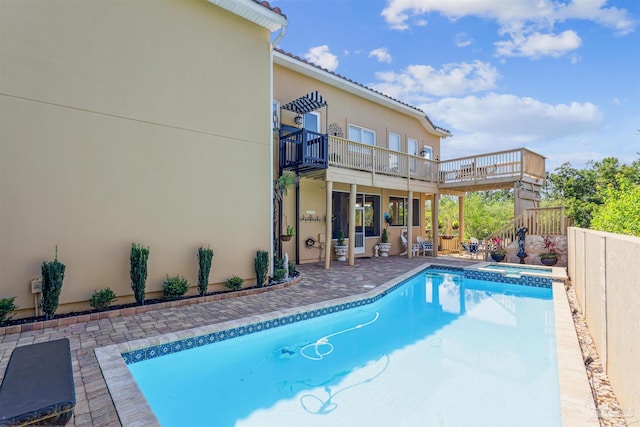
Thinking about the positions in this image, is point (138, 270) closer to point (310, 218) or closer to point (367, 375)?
point (367, 375)

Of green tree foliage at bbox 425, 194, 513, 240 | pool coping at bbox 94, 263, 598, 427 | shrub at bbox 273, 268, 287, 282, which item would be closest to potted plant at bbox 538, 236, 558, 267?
green tree foliage at bbox 425, 194, 513, 240

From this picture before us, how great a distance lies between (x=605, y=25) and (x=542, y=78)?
12.2 feet

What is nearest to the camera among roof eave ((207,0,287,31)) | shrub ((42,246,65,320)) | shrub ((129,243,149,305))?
shrub ((42,246,65,320))

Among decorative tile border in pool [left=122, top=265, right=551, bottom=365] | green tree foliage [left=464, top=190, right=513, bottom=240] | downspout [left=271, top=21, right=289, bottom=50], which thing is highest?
downspout [left=271, top=21, right=289, bottom=50]

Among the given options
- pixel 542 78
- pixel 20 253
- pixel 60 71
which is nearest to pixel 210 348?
pixel 20 253

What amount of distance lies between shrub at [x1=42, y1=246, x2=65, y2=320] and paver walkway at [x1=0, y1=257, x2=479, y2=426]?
1.24ft

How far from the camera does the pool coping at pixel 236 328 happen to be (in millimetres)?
2751

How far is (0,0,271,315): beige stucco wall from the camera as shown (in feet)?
16.2

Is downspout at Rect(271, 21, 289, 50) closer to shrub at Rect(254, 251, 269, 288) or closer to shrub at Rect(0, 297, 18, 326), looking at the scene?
shrub at Rect(254, 251, 269, 288)

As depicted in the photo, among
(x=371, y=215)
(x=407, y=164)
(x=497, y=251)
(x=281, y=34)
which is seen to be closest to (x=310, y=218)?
(x=371, y=215)

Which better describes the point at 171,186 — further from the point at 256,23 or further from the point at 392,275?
the point at 392,275

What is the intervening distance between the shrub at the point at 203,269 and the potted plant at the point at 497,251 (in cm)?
1088

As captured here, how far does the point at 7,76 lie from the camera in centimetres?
484

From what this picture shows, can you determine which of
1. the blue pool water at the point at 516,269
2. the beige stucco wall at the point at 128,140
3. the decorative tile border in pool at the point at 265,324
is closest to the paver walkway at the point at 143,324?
the decorative tile border in pool at the point at 265,324
